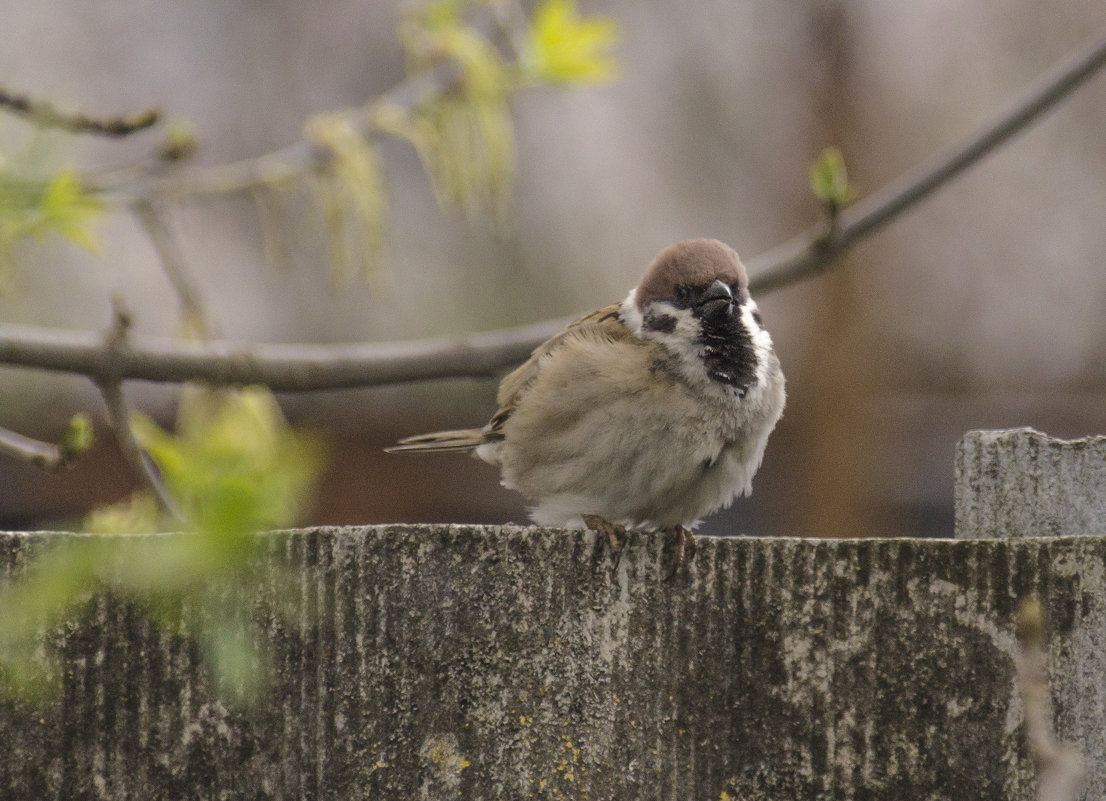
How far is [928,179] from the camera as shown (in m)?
2.24

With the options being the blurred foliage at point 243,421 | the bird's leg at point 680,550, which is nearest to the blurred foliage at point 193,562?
the blurred foliage at point 243,421

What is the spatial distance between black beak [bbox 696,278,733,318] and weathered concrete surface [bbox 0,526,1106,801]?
123 centimetres

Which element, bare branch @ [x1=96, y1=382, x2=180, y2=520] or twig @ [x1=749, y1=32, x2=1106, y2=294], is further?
twig @ [x1=749, y1=32, x2=1106, y2=294]

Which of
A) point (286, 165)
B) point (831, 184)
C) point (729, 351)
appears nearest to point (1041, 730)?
point (831, 184)

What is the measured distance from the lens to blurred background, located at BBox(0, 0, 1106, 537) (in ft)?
20.3

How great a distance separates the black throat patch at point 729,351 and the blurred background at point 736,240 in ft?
11.9

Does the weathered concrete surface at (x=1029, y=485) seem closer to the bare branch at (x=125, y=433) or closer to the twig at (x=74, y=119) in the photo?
the bare branch at (x=125, y=433)

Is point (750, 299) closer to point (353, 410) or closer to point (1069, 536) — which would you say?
point (1069, 536)

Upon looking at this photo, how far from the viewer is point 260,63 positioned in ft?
23.6

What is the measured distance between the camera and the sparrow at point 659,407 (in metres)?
2.30

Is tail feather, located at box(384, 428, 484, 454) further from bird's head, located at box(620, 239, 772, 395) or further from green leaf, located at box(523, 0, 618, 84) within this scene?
green leaf, located at box(523, 0, 618, 84)

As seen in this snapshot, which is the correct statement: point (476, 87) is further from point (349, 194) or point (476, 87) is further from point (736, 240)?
point (736, 240)

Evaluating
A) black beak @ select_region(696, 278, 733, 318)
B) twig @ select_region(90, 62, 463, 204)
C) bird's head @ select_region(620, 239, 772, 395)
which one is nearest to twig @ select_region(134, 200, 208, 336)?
twig @ select_region(90, 62, 463, 204)

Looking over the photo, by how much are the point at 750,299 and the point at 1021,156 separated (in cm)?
479
